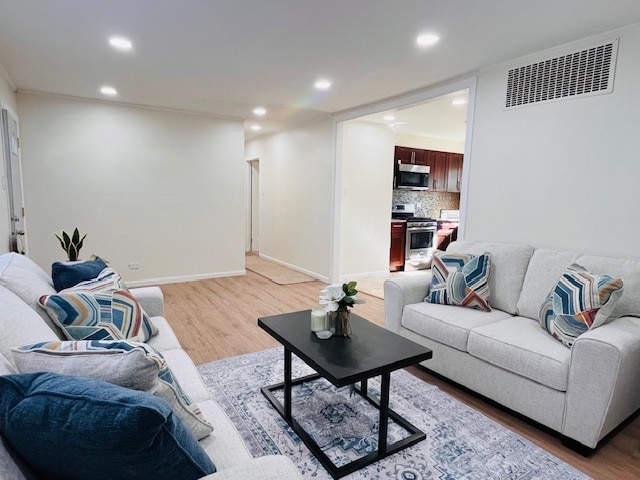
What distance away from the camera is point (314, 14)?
7.52 ft

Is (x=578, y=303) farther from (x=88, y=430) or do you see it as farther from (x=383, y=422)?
(x=88, y=430)

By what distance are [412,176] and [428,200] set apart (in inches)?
44.8

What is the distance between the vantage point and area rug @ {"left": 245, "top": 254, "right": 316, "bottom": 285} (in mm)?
5570

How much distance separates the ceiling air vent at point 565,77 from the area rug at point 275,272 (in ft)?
11.9

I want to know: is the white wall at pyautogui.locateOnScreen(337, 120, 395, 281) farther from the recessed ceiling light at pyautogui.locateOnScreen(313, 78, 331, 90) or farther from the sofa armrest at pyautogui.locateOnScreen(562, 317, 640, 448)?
the sofa armrest at pyautogui.locateOnScreen(562, 317, 640, 448)

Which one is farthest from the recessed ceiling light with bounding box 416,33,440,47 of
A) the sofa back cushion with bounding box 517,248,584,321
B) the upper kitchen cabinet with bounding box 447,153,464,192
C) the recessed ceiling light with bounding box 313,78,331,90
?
the upper kitchen cabinet with bounding box 447,153,464,192

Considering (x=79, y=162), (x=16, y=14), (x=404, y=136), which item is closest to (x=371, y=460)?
(x=16, y=14)

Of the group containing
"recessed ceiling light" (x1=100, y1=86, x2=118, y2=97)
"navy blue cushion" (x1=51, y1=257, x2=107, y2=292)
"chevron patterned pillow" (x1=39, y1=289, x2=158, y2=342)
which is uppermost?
"recessed ceiling light" (x1=100, y1=86, x2=118, y2=97)

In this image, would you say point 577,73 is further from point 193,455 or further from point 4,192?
point 4,192

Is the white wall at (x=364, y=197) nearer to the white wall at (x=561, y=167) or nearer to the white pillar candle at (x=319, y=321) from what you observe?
the white wall at (x=561, y=167)

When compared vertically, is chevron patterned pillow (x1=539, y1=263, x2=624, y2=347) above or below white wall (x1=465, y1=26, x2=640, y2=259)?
below

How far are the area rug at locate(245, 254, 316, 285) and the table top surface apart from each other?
3.22 m

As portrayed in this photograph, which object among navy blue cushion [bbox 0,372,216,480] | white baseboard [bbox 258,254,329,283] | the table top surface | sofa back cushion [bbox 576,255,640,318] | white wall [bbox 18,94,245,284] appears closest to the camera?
navy blue cushion [bbox 0,372,216,480]

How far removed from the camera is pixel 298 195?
609cm
